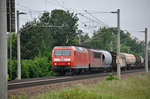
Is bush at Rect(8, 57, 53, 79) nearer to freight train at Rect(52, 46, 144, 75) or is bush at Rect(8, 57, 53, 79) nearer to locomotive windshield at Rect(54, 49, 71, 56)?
freight train at Rect(52, 46, 144, 75)

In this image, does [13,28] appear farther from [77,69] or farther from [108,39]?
[108,39]

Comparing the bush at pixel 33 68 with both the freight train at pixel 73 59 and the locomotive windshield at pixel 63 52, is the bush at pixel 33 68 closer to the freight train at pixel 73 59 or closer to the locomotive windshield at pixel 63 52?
the freight train at pixel 73 59

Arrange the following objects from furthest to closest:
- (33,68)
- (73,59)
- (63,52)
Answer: (33,68) → (63,52) → (73,59)

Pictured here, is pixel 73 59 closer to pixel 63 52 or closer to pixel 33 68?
pixel 63 52

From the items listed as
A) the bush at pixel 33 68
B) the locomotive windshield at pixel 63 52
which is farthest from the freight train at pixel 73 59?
the bush at pixel 33 68

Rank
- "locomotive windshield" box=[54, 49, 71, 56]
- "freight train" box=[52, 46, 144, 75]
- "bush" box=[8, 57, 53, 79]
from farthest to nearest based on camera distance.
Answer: "locomotive windshield" box=[54, 49, 71, 56] < "freight train" box=[52, 46, 144, 75] < "bush" box=[8, 57, 53, 79]

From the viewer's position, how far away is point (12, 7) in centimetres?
2378

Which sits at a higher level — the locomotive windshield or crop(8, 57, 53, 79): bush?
the locomotive windshield

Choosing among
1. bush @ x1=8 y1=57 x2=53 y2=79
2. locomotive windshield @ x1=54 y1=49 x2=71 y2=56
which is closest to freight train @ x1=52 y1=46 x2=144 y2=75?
locomotive windshield @ x1=54 y1=49 x2=71 y2=56

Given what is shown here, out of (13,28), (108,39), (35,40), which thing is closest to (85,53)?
(13,28)

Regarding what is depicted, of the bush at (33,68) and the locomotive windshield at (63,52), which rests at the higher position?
the locomotive windshield at (63,52)

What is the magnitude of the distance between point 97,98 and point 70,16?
185 feet

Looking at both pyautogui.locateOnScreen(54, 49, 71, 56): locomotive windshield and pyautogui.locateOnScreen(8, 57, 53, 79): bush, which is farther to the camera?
pyautogui.locateOnScreen(54, 49, 71, 56): locomotive windshield

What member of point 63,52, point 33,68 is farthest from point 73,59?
point 33,68
